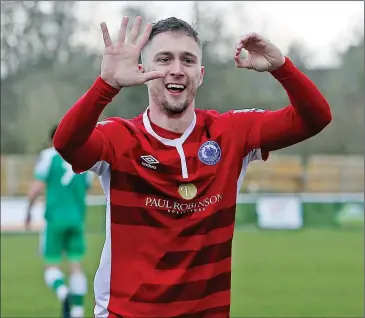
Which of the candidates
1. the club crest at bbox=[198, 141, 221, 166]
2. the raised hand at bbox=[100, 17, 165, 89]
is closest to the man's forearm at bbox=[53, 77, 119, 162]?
the raised hand at bbox=[100, 17, 165, 89]

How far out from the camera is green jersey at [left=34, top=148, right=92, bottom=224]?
9.70 metres

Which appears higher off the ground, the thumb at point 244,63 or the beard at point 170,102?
the thumb at point 244,63

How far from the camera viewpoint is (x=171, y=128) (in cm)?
398

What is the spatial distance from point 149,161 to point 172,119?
0.77ft

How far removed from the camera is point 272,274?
13.6 m

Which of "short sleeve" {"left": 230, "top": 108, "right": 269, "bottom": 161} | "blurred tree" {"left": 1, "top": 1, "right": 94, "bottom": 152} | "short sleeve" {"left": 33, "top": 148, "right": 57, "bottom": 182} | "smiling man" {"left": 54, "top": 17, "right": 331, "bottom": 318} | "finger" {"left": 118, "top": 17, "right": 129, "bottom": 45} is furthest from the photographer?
"blurred tree" {"left": 1, "top": 1, "right": 94, "bottom": 152}

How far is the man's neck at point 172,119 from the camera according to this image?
396cm

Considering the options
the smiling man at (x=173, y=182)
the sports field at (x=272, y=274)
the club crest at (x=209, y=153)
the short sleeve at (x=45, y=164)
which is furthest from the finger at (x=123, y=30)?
the sports field at (x=272, y=274)

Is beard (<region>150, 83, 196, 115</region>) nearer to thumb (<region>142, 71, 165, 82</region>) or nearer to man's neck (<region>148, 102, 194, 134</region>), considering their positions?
man's neck (<region>148, 102, 194, 134</region>)

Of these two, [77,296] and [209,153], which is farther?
[77,296]

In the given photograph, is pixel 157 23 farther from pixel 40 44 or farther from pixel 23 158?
pixel 40 44

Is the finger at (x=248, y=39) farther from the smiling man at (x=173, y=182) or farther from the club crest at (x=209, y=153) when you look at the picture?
the club crest at (x=209, y=153)

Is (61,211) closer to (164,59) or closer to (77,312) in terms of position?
(77,312)

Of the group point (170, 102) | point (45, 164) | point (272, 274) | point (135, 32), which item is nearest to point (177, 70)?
point (170, 102)
